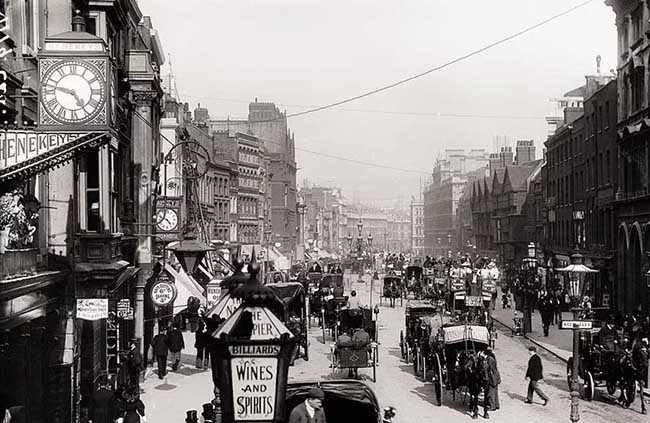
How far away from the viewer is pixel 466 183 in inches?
6019

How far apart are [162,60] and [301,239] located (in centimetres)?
7912

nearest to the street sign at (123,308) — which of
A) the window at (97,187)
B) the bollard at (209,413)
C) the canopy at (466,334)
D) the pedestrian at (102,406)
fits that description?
the window at (97,187)

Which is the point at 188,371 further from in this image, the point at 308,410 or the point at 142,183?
the point at 308,410

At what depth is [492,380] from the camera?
19500 millimetres

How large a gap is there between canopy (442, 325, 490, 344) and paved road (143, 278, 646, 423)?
1.67 meters

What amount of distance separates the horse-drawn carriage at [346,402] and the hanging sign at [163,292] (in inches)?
429

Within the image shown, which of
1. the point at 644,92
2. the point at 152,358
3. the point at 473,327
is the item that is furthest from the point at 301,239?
the point at 473,327

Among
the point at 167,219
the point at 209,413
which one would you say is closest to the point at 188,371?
the point at 167,219

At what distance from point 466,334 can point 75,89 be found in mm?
12627

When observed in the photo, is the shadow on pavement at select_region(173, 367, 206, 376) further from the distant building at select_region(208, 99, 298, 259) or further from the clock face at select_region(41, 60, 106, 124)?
the distant building at select_region(208, 99, 298, 259)

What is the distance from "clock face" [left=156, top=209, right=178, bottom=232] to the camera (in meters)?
27.1

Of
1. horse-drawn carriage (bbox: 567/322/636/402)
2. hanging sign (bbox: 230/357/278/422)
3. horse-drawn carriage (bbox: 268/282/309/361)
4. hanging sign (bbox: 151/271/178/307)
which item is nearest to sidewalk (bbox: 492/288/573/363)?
horse-drawn carriage (bbox: 567/322/636/402)

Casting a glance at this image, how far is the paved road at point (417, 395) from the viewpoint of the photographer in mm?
19547

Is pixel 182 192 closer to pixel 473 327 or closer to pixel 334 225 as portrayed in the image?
pixel 473 327
